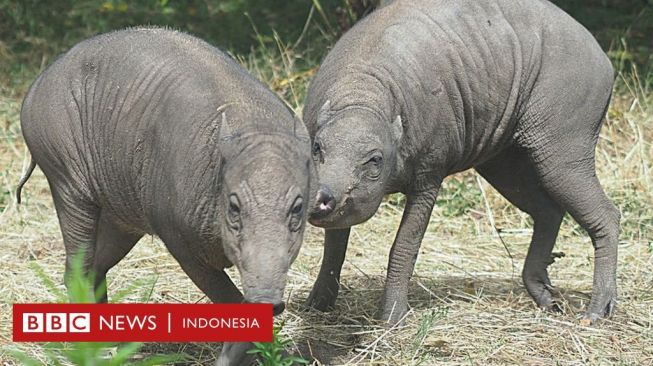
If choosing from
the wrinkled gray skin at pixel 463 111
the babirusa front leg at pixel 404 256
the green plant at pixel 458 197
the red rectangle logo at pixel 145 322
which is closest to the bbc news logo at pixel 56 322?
the red rectangle logo at pixel 145 322

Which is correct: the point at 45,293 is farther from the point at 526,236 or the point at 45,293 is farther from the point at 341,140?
the point at 526,236

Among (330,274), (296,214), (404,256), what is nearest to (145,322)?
(296,214)

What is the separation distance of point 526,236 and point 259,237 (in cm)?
403

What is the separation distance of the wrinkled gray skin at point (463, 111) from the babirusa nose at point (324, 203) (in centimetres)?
21

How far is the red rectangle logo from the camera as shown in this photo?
375 centimetres

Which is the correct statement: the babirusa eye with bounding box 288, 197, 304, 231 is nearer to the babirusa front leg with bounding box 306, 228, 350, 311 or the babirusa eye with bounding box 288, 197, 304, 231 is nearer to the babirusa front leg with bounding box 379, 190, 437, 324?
the babirusa front leg with bounding box 379, 190, 437, 324

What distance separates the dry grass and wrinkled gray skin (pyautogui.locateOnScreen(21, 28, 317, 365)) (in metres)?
0.67

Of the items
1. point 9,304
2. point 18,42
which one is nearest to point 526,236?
point 9,304

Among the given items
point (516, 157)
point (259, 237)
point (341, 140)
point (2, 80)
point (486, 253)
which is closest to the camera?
point (259, 237)

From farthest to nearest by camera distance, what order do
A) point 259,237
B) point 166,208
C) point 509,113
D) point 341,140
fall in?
point 509,113, point 341,140, point 166,208, point 259,237

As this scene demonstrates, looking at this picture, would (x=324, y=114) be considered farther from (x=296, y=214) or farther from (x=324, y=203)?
(x=296, y=214)

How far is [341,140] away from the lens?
506 centimetres

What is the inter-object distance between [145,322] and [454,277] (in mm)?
3032

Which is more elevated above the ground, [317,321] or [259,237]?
[259,237]
